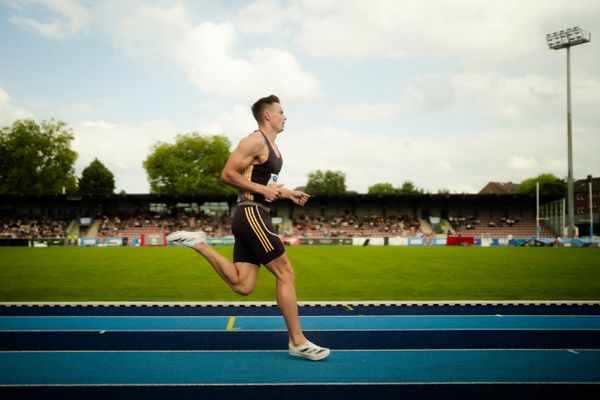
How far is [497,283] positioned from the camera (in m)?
12.0

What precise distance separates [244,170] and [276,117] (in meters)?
0.74

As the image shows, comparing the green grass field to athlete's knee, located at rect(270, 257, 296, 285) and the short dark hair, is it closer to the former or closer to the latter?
athlete's knee, located at rect(270, 257, 296, 285)

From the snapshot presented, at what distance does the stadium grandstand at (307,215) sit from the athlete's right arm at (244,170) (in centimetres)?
4748

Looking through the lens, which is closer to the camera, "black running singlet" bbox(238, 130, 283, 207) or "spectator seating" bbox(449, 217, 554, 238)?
"black running singlet" bbox(238, 130, 283, 207)

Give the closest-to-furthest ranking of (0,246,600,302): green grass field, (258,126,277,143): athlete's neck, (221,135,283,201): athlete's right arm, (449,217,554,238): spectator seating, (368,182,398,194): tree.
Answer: (221,135,283,201): athlete's right arm → (258,126,277,143): athlete's neck → (0,246,600,302): green grass field → (449,217,554,238): spectator seating → (368,182,398,194): tree

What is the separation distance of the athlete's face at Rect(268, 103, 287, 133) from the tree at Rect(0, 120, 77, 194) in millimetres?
61683

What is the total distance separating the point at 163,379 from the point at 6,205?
215 feet

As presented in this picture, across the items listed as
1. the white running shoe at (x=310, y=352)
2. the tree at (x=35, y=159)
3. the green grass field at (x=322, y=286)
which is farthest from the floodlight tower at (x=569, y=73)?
the tree at (x=35, y=159)

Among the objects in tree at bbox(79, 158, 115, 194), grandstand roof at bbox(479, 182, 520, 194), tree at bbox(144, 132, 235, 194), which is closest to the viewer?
tree at bbox(144, 132, 235, 194)

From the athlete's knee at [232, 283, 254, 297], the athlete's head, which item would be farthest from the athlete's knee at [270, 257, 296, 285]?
the athlete's head

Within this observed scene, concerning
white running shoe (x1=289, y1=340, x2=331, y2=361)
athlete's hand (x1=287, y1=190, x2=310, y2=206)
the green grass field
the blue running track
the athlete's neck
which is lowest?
the green grass field

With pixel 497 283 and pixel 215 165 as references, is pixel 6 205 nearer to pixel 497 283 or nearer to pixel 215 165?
pixel 215 165

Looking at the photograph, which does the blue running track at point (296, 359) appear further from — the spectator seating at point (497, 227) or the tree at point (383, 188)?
the tree at point (383, 188)

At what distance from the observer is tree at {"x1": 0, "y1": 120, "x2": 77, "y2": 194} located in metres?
57.0
